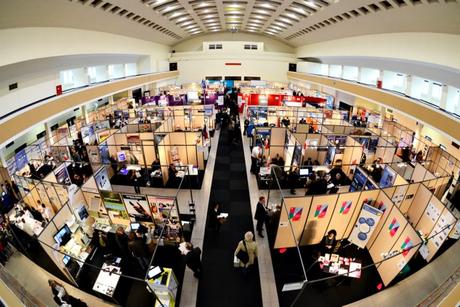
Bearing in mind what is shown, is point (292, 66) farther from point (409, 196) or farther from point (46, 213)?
point (46, 213)

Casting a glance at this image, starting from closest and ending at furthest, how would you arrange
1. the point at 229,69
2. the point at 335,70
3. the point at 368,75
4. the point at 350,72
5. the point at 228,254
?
the point at 228,254 < the point at 368,75 < the point at 350,72 < the point at 335,70 < the point at 229,69

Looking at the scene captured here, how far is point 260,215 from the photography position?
24.4 ft

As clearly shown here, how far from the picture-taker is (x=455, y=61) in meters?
8.88

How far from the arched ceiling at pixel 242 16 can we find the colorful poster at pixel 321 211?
27.8 ft

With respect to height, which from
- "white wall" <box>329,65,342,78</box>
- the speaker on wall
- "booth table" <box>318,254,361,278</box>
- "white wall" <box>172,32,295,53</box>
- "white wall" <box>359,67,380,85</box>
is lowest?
"booth table" <box>318,254,361,278</box>

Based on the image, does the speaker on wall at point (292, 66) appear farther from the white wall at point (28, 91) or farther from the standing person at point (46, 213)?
the standing person at point (46, 213)

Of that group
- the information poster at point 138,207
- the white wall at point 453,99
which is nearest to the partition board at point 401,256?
the information poster at point 138,207

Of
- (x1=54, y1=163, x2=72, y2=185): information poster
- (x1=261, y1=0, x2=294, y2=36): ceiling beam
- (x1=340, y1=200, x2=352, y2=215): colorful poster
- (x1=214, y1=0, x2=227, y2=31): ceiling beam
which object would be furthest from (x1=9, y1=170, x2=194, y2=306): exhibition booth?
(x1=214, y1=0, x2=227, y2=31): ceiling beam

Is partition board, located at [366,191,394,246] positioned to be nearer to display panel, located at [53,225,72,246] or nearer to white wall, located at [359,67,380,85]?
display panel, located at [53,225,72,246]

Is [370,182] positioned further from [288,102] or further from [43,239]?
[288,102]

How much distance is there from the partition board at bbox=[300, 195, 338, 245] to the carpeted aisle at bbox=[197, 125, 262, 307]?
1838mm

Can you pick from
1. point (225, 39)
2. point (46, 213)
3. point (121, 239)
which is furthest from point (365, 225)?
point (225, 39)

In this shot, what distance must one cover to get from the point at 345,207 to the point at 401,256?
5.38 ft

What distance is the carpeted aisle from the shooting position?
19.0ft
